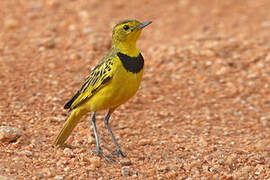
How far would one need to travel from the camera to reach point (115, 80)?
5.43 metres

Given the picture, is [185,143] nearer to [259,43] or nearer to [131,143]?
[131,143]

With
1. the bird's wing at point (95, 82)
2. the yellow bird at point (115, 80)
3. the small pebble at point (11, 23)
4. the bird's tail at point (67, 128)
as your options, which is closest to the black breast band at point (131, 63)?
the yellow bird at point (115, 80)

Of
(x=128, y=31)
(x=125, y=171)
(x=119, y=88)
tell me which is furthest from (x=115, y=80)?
(x=125, y=171)

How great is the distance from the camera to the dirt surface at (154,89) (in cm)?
562

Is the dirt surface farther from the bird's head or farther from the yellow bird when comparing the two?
the bird's head

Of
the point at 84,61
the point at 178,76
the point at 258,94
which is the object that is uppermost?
the point at 84,61

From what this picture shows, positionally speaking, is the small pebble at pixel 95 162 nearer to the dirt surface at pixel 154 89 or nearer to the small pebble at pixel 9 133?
the dirt surface at pixel 154 89

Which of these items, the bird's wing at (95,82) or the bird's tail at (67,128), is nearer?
the bird's wing at (95,82)

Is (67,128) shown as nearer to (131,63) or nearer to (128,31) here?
(131,63)

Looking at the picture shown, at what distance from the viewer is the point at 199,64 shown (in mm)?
9398

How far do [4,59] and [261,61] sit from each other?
533cm

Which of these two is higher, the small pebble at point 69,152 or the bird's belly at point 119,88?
the bird's belly at point 119,88

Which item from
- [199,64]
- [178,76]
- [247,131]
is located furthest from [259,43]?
[247,131]

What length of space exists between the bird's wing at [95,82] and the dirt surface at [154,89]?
0.64 m
